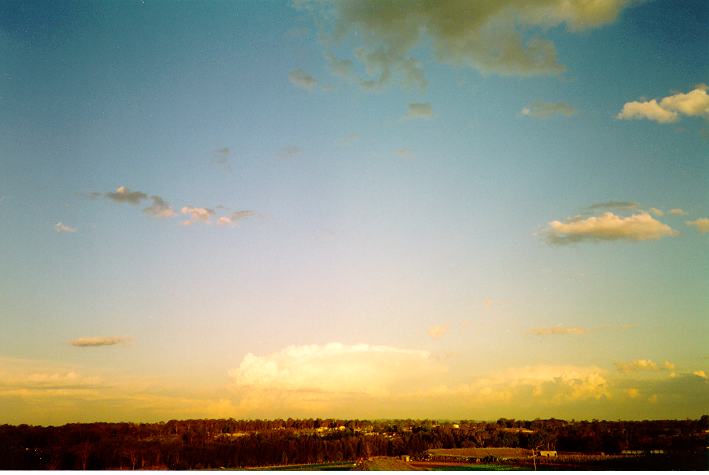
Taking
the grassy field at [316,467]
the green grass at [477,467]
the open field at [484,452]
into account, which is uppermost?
the open field at [484,452]

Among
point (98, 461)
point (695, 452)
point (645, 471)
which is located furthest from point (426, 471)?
point (98, 461)

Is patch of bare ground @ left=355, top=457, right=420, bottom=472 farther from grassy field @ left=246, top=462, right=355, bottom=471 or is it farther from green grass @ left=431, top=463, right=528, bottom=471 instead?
green grass @ left=431, top=463, right=528, bottom=471

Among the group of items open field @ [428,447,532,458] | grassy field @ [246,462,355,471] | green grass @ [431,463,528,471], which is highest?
open field @ [428,447,532,458]

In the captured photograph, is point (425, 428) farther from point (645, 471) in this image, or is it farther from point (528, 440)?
point (645, 471)

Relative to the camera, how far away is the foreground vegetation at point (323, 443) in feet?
63.6

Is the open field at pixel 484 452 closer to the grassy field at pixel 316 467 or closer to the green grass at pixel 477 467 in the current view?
the green grass at pixel 477 467

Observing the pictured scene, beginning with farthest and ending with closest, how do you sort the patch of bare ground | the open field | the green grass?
the open field → the green grass → the patch of bare ground

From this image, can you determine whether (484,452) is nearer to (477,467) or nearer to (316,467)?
(477,467)

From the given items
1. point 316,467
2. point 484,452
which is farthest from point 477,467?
point 316,467

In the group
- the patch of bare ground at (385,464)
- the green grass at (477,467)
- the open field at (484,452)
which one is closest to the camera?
the patch of bare ground at (385,464)

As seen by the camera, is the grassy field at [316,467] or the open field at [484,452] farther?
the open field at [484,452]

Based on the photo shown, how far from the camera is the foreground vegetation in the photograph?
19375 millimetres

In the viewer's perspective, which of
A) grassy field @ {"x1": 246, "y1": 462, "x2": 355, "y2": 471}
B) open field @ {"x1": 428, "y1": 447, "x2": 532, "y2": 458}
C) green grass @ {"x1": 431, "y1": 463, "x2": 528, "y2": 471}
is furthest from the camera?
open field @ {"x1": 428, "y1": 447, "x2": 532, "y2": 458}

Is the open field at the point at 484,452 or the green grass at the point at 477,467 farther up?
the open field at the point at 484,452
